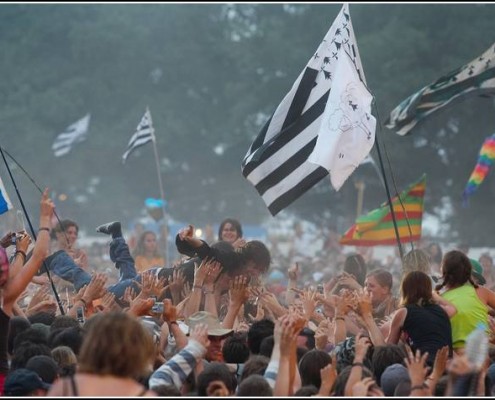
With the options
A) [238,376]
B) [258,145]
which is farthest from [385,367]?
[258,145]

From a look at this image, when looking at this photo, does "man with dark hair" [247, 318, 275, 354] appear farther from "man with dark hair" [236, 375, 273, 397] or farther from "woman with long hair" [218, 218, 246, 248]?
"woman with long hair" [218, 218, 246, 248]

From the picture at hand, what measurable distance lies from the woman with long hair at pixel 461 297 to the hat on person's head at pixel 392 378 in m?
1.25

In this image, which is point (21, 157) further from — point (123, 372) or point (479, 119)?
point (123, 372)

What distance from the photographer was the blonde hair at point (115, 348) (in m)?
5.02

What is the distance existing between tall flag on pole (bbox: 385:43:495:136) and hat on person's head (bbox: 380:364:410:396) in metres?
5.72

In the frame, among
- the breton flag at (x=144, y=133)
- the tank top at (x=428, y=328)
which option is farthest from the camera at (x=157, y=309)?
the breton flag at (x=144, y=133)

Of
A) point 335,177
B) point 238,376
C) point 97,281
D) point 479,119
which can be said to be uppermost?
point 479,119

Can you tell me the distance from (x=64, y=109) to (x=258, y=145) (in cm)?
3548

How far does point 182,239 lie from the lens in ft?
30.8

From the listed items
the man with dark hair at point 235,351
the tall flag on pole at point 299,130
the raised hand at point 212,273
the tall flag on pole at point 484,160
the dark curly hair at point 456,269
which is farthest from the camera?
the tall flag on pole at point 484,160

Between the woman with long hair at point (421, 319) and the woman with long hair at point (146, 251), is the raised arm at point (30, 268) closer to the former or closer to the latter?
the woman with long hair at point (421, 319)

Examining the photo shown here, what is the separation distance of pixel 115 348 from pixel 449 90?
807 centimetres

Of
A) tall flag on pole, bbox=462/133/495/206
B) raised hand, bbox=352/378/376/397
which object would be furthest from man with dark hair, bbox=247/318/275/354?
tall flag on pole, bbox=462/133/495/206

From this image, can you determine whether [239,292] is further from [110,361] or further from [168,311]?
[110,361]
